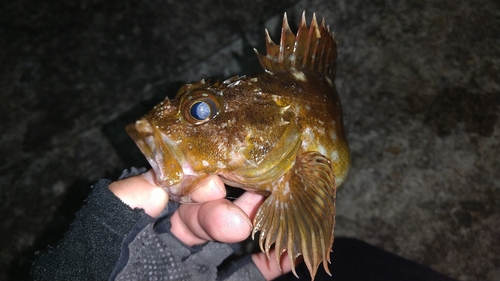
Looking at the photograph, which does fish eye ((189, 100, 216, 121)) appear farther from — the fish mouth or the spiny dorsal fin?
the spiny dorsal fin

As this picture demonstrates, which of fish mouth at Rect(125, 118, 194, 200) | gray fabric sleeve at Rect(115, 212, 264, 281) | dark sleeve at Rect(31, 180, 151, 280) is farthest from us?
gray fabric sleeve at Rect(115, 212, 264, 281)

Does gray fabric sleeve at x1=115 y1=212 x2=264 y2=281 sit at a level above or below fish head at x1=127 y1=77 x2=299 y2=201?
below

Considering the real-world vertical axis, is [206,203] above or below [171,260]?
above

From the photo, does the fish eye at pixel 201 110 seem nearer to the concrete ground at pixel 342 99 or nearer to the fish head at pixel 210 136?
the fish head at pixel 210 136

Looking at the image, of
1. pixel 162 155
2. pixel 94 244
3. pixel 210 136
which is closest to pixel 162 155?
pixel 162 155

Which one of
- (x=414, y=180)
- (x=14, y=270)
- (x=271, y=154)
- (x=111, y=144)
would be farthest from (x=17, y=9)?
(x=414, y=180)

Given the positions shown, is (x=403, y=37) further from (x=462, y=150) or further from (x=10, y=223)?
(x=10, y=223)

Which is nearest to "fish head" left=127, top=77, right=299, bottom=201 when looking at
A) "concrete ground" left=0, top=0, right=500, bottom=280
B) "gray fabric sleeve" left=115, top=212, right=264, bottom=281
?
"gray fabric sleeve" left=115, top=212, right=264, bottom=281

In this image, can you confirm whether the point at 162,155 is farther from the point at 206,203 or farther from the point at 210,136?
the point at 206,203
